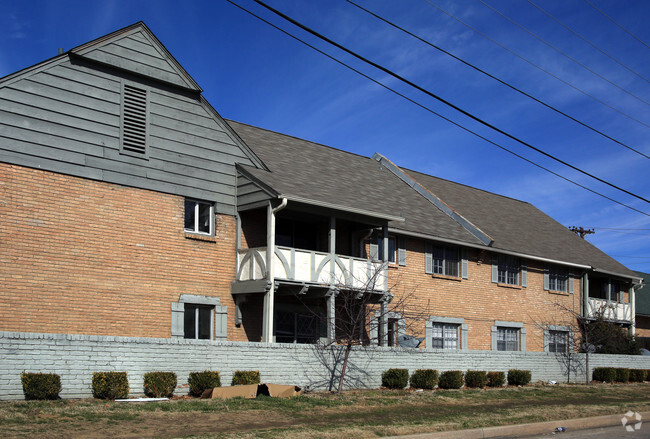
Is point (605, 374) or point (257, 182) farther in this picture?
point (605, 374)

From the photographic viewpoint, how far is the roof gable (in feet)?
62.6

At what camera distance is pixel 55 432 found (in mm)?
10914

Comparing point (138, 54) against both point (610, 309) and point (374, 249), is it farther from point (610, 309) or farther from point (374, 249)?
point (610, 309)

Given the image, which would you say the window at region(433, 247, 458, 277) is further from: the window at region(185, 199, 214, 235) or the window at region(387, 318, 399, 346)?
the window at region(185, 199, 214, 235)

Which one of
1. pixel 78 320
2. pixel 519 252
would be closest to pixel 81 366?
pixel 78 320

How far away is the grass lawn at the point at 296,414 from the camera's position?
1162 cm

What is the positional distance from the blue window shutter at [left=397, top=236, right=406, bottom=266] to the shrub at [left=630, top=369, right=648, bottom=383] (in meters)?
11.4

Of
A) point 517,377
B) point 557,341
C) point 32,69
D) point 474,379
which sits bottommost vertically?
point 517,377

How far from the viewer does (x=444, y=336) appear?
2722 centimetres

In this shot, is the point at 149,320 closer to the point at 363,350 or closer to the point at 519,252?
the point at 363,350

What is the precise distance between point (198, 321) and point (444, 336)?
1085 cm

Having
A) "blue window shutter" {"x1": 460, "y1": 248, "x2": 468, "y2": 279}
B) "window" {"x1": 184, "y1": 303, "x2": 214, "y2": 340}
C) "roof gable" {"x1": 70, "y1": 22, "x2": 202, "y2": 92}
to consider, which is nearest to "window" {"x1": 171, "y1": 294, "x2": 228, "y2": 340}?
"window" {"x1": 184, "y1": 303, "x2": 214, "y2": 340}

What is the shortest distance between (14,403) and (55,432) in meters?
3.03

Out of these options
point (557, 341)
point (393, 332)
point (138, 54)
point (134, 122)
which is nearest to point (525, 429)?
point (393, 332)
